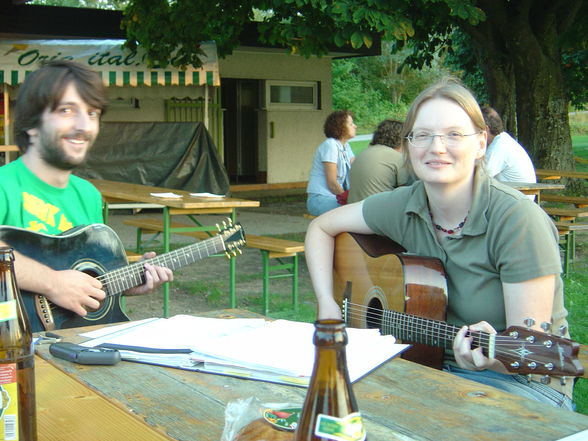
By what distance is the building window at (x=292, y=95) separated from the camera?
660 inches

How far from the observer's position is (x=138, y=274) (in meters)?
3.08

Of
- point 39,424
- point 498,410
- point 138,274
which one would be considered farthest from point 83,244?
point 498,410

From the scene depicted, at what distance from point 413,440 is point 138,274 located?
1.89 meters

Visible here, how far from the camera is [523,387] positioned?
2.35 metres

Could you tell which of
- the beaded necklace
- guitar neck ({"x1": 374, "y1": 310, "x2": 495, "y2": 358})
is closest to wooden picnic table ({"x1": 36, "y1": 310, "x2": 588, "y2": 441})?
guitar neck ({"x1": 374, "y1": 310, "x2": 495, "y2": 358})

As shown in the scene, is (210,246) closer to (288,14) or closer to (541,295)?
(541,295)

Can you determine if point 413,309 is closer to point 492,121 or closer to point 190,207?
point 190,207

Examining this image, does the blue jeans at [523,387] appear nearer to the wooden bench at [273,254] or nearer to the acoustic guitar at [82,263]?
the acoustic guitar at [82,263]

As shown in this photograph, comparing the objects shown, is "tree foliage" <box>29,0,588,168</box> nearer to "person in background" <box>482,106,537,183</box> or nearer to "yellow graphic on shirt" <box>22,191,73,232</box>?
"person in background" <box>482,106,537,183</box>

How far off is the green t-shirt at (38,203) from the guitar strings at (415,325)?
1.19m

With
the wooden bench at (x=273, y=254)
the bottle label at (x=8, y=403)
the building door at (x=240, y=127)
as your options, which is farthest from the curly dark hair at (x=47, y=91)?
the building door at (x=240, y=127)

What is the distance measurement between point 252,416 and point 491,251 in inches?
52.9

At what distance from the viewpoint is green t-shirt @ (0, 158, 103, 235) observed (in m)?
2.87

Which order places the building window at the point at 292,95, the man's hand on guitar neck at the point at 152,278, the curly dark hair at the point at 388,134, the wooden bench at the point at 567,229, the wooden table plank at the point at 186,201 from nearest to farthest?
the man's hand on guitar neck at the point at 152,278, the wooden table plank at the point at 186,201, the curly dark hair at the point at 388,134, the wooden bench at the point at 567,229, the building window at the point at 292,95
